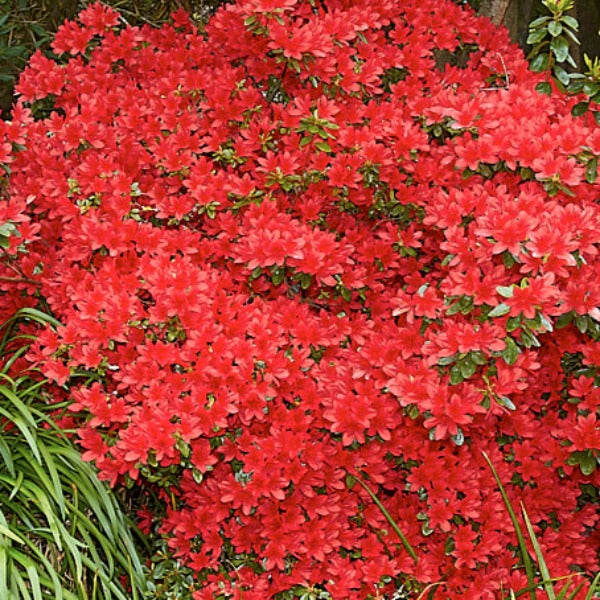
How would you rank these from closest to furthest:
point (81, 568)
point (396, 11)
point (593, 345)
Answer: point (81, 568)
point (593, 345)
point (396, 11)

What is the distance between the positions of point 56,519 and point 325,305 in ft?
3.27

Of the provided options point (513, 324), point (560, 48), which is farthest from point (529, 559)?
point (560, 48)

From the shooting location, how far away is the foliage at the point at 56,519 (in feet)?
7.87

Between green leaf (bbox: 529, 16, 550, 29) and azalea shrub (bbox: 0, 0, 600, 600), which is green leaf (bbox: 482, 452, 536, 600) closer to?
azalea shrub (bbox: 0, 0, 600, 600)

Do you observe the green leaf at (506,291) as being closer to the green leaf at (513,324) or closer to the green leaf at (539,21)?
the green leaf at (513,324)

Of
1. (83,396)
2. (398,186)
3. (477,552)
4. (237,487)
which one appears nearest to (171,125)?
(398,186)

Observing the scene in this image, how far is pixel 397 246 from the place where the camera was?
288cm

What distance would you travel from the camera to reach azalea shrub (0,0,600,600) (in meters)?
2.44

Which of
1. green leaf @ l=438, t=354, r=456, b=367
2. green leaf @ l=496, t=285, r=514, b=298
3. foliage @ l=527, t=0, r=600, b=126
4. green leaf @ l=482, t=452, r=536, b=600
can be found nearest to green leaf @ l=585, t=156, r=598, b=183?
foliage @ l=527, t=0, r=600, b=126

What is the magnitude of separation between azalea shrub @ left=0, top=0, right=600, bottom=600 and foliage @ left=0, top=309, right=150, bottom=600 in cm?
13

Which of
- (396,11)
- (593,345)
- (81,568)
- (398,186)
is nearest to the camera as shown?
(81,568)

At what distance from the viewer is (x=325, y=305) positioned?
292cm

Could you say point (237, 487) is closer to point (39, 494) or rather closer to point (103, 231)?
point (39, 494)

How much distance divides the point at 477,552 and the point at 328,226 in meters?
1.03
